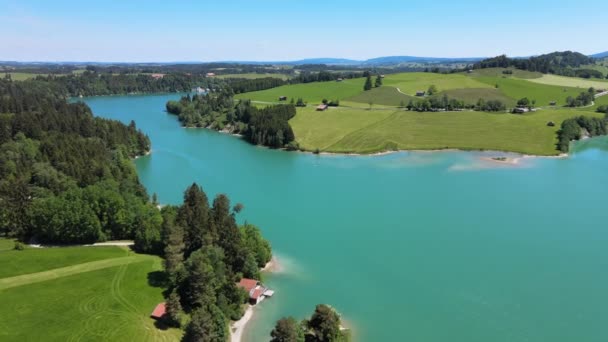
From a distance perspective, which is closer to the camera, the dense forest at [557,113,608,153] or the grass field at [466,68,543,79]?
A: the dense forest at [557,113,608,153]

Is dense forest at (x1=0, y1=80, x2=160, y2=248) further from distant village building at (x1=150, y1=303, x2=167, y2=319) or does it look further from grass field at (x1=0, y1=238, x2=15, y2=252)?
distant village building at (x1=150, y1=303, x2=167, y2=319)

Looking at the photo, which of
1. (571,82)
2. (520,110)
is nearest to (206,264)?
(520,110)

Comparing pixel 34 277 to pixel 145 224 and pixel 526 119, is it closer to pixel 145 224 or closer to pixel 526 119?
pixel 145 224

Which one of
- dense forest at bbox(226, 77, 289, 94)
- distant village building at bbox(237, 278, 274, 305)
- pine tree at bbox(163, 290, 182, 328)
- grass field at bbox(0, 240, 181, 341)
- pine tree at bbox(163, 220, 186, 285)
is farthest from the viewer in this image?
dense forest at bbox(226, 77, 289, 94)

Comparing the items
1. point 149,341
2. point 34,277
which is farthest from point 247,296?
point 34,277

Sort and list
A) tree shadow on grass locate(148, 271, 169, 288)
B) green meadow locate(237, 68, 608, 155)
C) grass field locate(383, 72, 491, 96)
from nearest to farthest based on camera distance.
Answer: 1. tree shadow on grass locate(148, 271, 169, 288)
2. green meadow locate(237, 68, 608, 155)
3. grass field locate(383, 72, 491, 96)

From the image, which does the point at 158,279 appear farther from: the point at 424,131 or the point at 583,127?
the point at 583,127

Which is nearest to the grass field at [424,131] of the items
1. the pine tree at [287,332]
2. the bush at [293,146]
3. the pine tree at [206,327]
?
the bush at [293,146]

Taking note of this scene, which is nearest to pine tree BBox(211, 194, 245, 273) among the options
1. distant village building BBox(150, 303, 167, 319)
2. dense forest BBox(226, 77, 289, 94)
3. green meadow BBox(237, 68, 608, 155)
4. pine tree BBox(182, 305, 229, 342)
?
distant village building BBox(150, 303, 167, 319)
